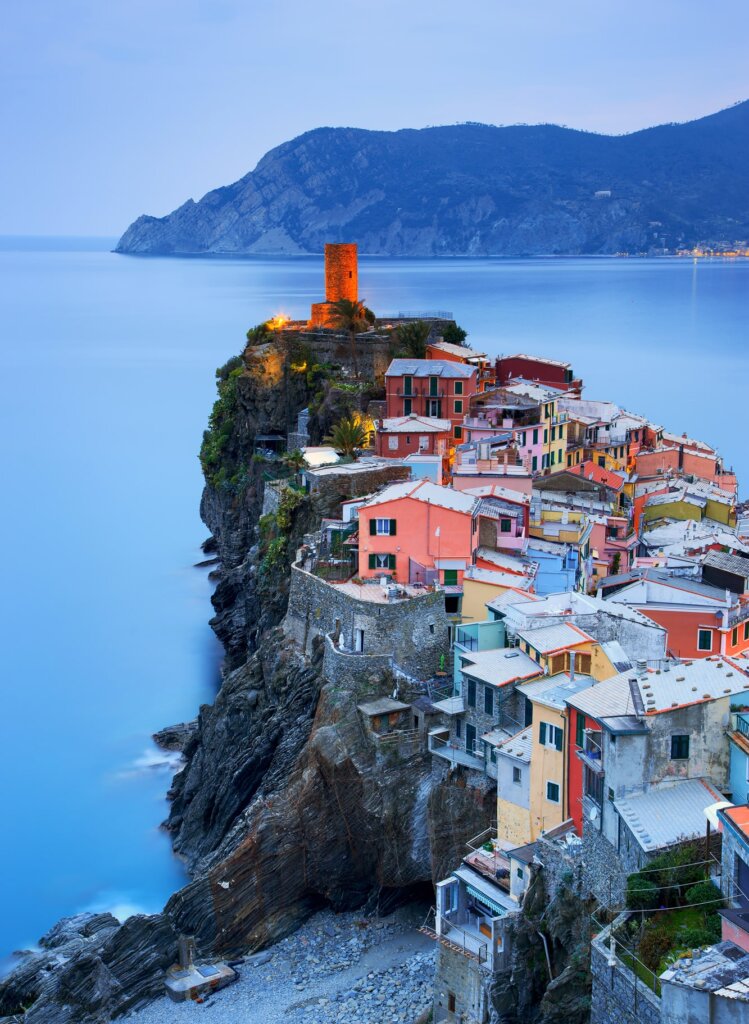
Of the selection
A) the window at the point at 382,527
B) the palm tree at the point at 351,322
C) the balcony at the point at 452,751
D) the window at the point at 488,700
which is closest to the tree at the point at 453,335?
the palm tree at the point at 351,322

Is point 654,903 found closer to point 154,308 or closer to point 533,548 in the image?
point 533,548

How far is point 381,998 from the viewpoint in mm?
23156

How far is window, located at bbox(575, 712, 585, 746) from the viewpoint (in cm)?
1955

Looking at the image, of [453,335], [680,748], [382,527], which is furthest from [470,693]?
[453,335]

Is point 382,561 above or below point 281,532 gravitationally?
above

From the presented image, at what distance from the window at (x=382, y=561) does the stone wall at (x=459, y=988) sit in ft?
36.3

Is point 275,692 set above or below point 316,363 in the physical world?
below

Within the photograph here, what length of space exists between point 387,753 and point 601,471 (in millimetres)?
18027

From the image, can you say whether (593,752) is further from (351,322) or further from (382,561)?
(351,322)

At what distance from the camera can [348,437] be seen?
4056cm

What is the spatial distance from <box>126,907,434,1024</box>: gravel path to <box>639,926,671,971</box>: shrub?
25.5 feet

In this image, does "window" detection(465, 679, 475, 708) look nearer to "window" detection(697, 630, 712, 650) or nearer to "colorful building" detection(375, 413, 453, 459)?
"window" detection(697, 630, 712, 650)

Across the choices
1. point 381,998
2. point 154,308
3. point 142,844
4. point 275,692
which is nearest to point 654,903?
point 381,998

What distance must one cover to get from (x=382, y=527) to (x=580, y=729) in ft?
38.0
